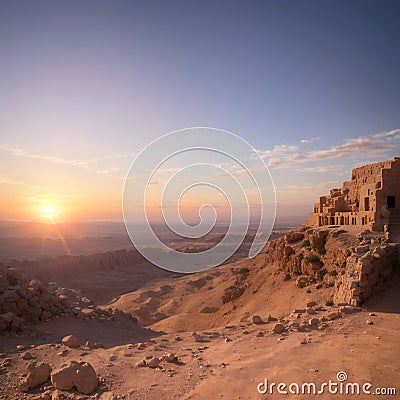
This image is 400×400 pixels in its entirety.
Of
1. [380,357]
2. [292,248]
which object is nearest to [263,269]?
[292,248]

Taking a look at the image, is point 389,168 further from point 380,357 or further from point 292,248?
point 380,357

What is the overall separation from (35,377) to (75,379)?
749 millimetres

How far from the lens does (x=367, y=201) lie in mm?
13188

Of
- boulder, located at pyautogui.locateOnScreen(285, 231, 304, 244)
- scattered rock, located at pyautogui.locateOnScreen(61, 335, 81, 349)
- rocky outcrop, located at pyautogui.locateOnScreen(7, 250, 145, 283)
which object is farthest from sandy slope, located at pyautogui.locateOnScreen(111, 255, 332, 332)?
rocky outcrop, located at pyautogui.locateOnScreen(7, 250, 145, 283)

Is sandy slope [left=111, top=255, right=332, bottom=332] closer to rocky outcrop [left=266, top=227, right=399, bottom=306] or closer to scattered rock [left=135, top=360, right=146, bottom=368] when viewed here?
rocky outcrop [left=266, top=227, right=399, bottom=306]

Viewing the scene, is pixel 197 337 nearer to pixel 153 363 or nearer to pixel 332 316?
pixel 153 363

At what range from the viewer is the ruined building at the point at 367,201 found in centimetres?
1172

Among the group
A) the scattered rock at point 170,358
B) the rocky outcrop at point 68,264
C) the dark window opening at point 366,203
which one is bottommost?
the rocky outcrop at point 68,264

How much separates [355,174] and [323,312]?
10180 millimetres

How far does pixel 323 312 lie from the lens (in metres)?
8.16

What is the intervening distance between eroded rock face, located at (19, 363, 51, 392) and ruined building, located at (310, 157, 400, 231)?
10941 mm

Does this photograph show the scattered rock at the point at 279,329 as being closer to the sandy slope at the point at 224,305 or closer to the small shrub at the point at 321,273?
the sandy slope at the point at 224,305

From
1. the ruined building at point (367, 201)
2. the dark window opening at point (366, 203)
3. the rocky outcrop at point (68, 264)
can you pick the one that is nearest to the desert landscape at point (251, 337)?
the ruined building at point (367, 201)

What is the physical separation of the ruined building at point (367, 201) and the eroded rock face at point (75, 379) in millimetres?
10376
